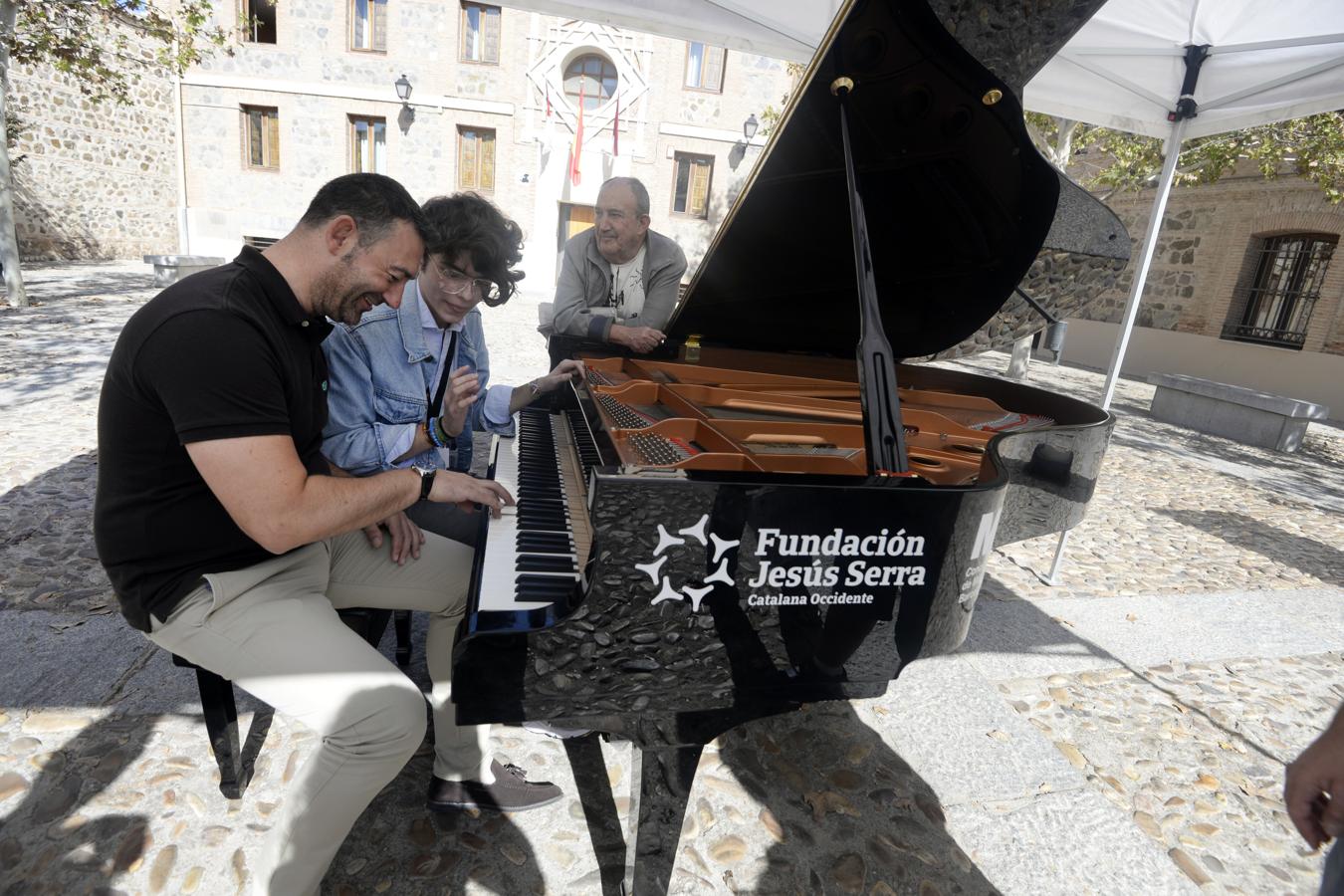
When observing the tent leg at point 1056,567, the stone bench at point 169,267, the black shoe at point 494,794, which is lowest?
the black shoe at point 494,794

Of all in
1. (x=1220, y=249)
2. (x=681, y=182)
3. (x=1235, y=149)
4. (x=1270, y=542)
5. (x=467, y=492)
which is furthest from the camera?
(x=681, y=182)

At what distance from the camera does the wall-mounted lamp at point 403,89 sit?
49.0 ft

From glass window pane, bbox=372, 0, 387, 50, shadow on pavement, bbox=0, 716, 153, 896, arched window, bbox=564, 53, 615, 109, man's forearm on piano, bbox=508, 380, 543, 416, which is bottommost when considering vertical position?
shadow on pavement, bbox=0, 716, 153, 896

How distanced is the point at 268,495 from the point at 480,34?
56.8ft

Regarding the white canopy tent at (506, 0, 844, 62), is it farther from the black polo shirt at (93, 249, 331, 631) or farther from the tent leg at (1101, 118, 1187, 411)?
the black polo shirt at (93, 249, 331, 631)

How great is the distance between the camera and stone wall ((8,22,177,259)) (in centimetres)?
1380

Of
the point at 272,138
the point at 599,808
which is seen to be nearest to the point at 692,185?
the point at 272,138

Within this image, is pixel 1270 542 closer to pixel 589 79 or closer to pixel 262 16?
pixel 589 79

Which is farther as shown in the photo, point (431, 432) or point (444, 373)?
point (444, 373)

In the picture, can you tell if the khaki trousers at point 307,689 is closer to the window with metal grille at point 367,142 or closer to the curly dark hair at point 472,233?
the curly dark hair at point 472,233

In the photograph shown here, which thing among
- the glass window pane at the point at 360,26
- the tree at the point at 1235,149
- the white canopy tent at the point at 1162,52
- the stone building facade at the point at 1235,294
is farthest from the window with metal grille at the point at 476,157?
the stone building facade at the point at 1235,294

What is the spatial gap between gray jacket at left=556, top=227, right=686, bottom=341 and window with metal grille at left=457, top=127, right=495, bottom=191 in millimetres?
13495

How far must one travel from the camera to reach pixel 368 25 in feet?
51.2

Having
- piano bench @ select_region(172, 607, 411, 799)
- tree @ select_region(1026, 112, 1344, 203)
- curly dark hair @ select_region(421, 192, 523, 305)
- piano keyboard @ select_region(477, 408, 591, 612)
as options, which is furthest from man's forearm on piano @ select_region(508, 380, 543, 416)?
tree @ select_region(1026, 112, 1344, 203)
